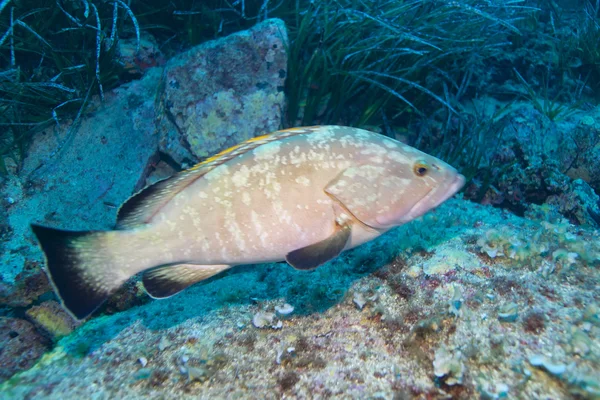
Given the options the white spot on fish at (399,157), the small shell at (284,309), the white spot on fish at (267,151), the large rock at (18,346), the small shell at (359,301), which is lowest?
the large rock at (18,346)

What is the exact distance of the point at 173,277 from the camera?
8.17 feet

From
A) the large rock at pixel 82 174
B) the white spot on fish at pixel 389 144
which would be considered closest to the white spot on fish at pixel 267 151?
the white spot on fish at pixel 389 144

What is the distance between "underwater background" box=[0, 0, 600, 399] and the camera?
7.13 feet

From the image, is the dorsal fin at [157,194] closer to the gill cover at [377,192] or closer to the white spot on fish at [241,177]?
the white spot on fish at [241,177]

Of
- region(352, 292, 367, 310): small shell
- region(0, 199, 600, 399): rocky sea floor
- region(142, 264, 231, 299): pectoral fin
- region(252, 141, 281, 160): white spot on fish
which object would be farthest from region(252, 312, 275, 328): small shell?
region(252, 141, 281, 160): white spot on fish

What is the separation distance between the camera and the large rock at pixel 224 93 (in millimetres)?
4215

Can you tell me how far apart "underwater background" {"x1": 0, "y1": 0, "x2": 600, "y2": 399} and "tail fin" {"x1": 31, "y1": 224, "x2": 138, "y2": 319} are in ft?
2.21

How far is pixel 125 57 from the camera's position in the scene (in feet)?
17.0

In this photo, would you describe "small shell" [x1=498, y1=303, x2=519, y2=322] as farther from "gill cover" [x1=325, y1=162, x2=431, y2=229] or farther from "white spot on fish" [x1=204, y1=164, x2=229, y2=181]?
"white spot on fish" [x1=204, y1=164, x2=229, y2=181]

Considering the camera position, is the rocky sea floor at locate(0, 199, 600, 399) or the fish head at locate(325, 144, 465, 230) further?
the fish head at locate(325, 144, 465, 230)

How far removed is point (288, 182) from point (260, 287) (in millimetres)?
1352

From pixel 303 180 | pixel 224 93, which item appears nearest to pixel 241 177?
pixel 303 180

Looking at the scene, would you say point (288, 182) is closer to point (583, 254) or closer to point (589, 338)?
point (589, 338)

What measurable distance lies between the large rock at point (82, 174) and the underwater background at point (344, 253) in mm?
26
